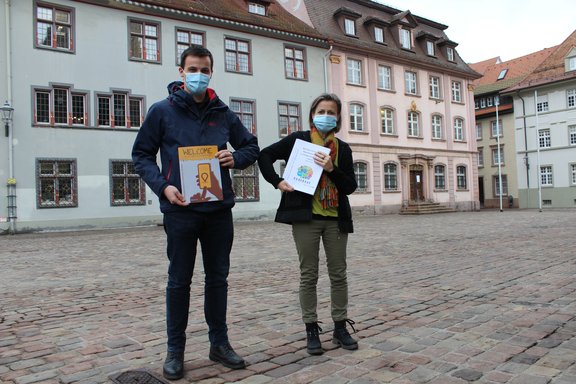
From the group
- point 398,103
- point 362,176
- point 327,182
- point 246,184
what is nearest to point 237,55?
point 246,184

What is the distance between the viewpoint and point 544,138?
4122 cm

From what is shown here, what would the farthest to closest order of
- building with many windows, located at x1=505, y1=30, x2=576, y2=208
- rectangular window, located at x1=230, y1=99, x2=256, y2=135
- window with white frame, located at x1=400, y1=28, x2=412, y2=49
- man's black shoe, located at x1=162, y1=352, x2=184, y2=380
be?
building with many windows, located at x1=505, y1=30, x2=576, y2=208 → window with white frame, located at x1=400, y1=28, x2=412, y2=49 → rectangular window, located at x1=230, y1=99, x2=256, y2=135 → man's black shoe, located at x1=162, y1=352, x2=184, y2=380

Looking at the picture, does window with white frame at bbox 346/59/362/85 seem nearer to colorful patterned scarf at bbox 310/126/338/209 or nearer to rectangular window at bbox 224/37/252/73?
rectangular window at bbox 224/37/252/73

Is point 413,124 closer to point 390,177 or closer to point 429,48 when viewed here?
point 390,177

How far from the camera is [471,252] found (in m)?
9.91

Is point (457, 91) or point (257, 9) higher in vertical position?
point (257, 9)

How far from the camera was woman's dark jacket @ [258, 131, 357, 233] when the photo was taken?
12.5ft

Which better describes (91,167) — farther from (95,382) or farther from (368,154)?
(95,382)

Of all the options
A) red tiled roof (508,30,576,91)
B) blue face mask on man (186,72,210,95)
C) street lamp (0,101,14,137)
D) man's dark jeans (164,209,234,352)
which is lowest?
man's dark jeans (164,209,234,352)

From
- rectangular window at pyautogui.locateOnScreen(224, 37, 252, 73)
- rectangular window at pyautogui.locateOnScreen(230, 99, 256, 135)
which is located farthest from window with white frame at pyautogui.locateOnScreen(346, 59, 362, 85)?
rectangular window at pyautogui.locateOnScreen(230, 99, 256, 135)

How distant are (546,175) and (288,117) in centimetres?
2465

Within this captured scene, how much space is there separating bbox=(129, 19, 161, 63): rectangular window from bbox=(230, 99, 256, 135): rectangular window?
4.33 meters

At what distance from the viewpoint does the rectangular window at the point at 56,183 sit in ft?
67.1

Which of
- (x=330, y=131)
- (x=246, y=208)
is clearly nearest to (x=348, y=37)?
(x=246, y=208)
